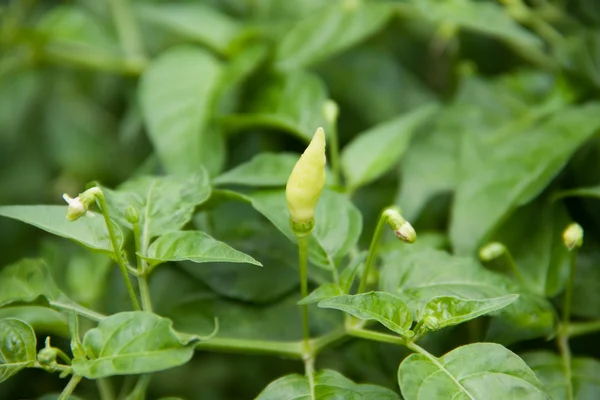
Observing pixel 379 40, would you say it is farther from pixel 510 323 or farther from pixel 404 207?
pixel 510 323

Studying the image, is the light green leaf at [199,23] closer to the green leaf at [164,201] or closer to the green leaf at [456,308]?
the green leaf at [164,201]

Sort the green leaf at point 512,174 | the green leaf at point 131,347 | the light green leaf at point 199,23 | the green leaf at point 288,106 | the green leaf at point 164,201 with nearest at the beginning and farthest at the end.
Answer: the green leaf at point 131,347 < the green leaf at point 164,201 < the green leaf at point 512,174 < the green leaf at point 288,106 < the light green leaf at point 199,23

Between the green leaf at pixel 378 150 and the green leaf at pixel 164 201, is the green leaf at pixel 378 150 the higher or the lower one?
the lower one

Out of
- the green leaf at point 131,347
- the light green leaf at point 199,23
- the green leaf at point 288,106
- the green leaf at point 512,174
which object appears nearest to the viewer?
the green leaf at point 131,347

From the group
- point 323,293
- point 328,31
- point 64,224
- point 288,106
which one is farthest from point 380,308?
point 328,31

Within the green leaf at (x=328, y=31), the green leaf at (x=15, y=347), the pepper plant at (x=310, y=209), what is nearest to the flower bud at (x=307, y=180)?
the pepper plant at (x=310, y=209)

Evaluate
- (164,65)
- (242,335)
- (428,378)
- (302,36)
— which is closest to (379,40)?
(302,36)
